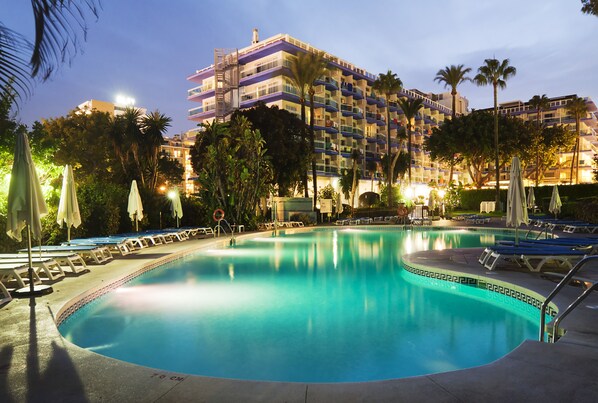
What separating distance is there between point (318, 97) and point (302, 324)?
2111 inches

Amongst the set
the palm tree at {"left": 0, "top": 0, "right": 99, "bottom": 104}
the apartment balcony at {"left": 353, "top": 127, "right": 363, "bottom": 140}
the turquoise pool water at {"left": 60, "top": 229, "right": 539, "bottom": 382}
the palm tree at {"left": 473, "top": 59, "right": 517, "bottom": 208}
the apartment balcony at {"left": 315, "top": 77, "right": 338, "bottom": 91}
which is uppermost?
the apartment balcony at {"left": 315, "top": 77, "right": 338, "bottom": 91}

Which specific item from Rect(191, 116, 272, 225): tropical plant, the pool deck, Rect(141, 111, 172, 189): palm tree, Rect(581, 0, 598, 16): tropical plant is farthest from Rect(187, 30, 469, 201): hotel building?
the pool deck

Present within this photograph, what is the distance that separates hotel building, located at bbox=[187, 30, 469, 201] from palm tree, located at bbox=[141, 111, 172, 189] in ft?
48.3

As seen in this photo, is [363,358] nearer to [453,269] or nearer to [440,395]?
[440,395]

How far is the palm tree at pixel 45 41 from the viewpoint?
280 centimetres

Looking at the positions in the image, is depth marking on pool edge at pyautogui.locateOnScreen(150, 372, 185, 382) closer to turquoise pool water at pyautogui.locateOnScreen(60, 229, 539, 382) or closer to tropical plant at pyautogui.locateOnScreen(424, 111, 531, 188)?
turquoise pool water at pyautogui.locateOnScreen(60, 229, 539, 382)

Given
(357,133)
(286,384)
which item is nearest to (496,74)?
(357,133)

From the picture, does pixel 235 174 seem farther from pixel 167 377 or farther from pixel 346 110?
pixel 346 110

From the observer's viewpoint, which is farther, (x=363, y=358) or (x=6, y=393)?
(x=363, y=358)

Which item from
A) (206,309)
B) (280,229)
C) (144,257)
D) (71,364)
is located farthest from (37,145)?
(71,364)

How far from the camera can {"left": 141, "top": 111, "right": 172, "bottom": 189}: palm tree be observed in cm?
3850

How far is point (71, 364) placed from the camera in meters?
3.92

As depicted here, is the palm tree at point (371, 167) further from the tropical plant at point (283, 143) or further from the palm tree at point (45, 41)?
the palm tree at point (45, 41)

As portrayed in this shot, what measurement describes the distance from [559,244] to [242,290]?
7.54 m
